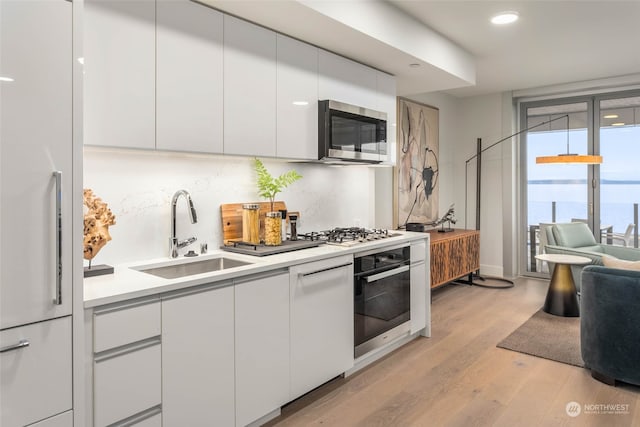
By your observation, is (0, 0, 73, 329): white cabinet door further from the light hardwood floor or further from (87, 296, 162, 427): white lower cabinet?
the light hardwood floor

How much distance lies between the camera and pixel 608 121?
5242mm

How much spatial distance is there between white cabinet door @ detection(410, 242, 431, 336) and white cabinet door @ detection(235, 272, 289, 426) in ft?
4.75

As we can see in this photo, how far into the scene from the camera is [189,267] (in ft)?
7.90

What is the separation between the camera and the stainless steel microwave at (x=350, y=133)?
9.64ft

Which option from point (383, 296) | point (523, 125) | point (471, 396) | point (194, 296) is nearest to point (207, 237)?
point (194, 296)

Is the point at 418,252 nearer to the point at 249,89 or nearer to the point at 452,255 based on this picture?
the point at 452,255

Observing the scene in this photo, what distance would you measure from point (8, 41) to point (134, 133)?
2.40 feet

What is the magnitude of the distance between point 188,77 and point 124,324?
1.28 m

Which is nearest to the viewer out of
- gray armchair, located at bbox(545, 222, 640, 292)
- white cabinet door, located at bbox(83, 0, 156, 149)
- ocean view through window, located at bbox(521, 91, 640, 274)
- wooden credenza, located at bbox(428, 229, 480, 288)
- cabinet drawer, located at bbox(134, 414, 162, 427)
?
cabinet drawer, located at bbox(134, 414, 162, 427)

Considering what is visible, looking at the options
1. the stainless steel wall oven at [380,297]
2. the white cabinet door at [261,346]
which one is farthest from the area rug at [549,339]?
the white cabinet door at [261,346]

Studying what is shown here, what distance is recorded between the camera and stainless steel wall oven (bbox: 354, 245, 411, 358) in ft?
9.29

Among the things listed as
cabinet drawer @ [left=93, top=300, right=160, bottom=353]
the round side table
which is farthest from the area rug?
cabinet drawer @ [left=93, top=300, right=160, bottom=353]

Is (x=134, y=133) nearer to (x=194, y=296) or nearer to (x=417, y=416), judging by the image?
(x=194, y=296)

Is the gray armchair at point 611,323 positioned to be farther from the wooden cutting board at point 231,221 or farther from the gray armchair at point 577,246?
the wooden cutting board at point 231,221
